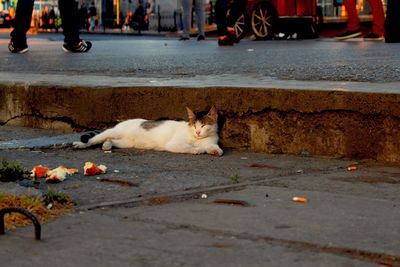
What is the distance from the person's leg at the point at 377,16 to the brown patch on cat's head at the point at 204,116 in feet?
39.7

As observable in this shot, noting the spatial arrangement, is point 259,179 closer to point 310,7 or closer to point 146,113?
point 146,113

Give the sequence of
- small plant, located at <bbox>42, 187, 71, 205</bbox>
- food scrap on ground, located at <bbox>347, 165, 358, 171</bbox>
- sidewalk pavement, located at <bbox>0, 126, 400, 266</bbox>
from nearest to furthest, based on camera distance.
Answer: sidewalk pavement, located at <bbox>0, 126, 400, 266</bbox>, small plant, located at <bbox>42, 187, 71, 205</bbox>, food scrap on ground, located at <bbox>347, 165, 358, 171</bbox>

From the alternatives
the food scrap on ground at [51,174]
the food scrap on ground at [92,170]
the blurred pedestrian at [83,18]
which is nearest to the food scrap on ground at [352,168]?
the food scrap on ground at [92,170]

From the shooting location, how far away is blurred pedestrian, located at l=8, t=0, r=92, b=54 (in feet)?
40.5

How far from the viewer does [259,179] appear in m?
4.61

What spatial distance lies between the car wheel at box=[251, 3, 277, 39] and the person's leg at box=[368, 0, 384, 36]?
2121 millimetres

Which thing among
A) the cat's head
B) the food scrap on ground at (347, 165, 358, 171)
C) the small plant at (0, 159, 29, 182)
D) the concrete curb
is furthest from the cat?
the small plant at (0, 159, 29, 182)

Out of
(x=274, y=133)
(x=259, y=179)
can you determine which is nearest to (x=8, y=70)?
(x=274, y=133)

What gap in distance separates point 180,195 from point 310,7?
1652 cm

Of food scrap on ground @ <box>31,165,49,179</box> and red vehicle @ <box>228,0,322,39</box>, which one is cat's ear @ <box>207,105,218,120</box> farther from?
red vehicle @ <box>228,0,322,39</box>

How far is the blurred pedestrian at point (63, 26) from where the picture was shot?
→ 1235 centimetres

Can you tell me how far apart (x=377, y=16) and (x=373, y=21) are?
0.38m

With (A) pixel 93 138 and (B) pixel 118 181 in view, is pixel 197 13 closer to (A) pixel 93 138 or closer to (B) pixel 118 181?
(A) pixel 93 138

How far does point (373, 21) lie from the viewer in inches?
720
